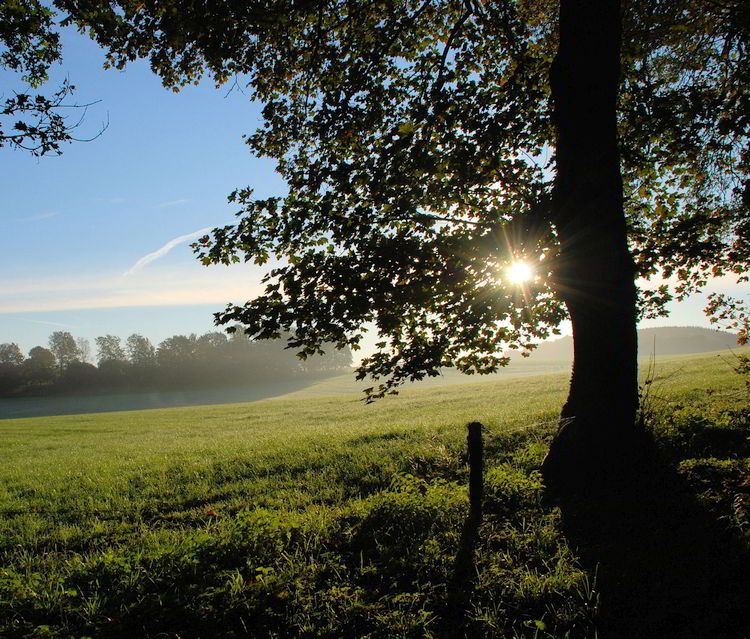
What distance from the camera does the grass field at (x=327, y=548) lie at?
3.99 metres

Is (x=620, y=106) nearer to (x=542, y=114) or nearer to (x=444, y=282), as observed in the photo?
(x=542, y=114)

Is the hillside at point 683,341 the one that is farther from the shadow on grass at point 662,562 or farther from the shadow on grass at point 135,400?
the shadow on grass at point 662,562

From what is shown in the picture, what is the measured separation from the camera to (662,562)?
438cm

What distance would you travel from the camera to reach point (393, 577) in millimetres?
4582

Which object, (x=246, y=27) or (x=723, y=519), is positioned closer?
(x=723, y=519)

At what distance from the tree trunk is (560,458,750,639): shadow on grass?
3.14ft

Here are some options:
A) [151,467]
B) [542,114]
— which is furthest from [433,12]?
[151,467]

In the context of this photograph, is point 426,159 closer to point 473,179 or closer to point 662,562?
point 473,179

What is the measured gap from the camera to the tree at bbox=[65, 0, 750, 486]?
7.21 meters

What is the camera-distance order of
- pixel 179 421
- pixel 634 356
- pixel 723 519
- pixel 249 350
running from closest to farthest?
pixel 723 519 → pixel 634 356 → pixel 179 421 → pixel 249 350

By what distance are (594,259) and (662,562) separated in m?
4.44

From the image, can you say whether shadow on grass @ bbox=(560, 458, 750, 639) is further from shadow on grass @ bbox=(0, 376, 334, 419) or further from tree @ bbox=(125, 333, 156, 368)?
tree @ bbox=(125, 333, 156, 368)

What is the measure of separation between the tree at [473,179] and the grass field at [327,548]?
195 centimetres

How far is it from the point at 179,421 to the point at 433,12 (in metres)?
31.0
